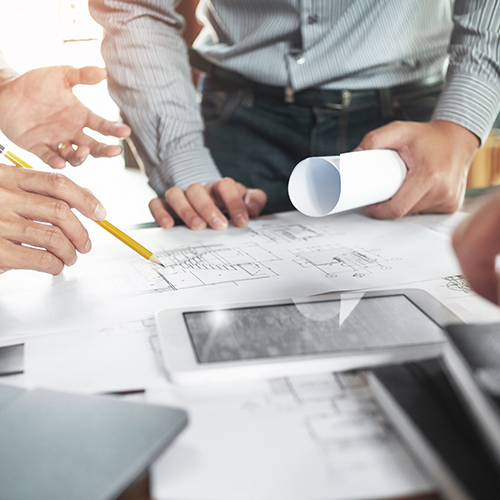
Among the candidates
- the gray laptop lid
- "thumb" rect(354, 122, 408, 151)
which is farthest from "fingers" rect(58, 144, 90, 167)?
the gray laptop lid

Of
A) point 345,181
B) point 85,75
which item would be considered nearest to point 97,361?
point 345,181

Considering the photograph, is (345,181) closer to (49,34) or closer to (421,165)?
(421,165)

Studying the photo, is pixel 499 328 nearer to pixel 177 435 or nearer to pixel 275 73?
pixel 177 435

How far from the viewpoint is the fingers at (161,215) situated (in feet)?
2.82

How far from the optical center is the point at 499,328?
34cm

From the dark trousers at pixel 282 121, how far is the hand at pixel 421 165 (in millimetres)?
274

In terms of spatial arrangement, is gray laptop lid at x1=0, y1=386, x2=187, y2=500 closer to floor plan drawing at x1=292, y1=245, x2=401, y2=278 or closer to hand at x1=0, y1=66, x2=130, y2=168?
floor plan drawing at x1=292, y1=245, x2=401, y2=278

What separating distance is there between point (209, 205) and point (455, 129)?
47cm

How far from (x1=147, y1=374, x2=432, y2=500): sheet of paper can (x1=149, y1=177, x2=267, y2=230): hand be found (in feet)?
1.63

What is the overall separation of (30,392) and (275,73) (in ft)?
2.98

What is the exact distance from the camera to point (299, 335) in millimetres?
416

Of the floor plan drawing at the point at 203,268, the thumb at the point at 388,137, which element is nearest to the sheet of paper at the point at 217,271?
the floor plan drawing at the point at 203,268

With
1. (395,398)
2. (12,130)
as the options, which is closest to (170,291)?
(395,398)

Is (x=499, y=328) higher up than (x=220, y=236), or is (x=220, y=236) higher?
(x=499, y=328)
